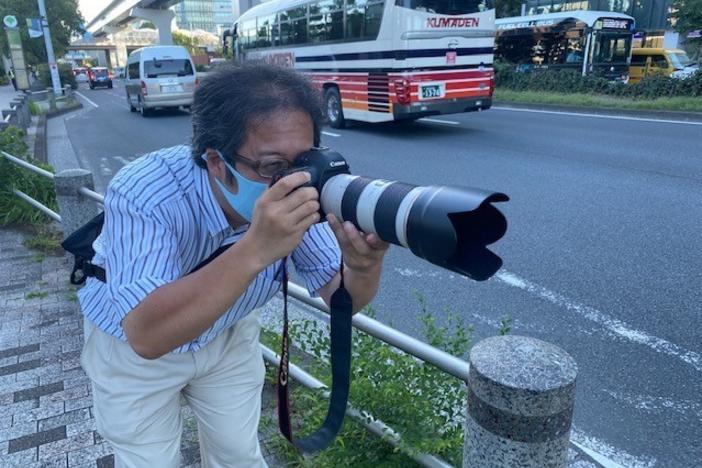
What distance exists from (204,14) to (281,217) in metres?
116

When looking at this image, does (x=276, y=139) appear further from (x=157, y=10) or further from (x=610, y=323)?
(x=157, y=10)

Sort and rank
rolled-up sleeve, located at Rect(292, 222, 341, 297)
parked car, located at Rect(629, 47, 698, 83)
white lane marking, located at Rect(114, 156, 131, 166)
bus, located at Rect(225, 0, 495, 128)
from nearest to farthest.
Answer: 1. rolled-up sleeve, located at Rect(292, 222, 341, 297)
2. white lane marking, located at Rect(114, 156, 131, 166)
3. bus, located at Rect(225, 0, 495, 128)
4. parked car, located at Rect(629, 47, 698, 83)

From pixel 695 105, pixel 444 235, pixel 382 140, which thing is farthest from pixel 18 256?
pixel 695 105

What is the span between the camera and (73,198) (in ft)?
12.8

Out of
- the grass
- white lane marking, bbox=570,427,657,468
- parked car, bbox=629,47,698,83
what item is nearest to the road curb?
the grass

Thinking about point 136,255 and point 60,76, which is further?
point 60,76

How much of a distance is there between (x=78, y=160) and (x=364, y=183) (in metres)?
10.1

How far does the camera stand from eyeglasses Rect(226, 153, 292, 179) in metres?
1.40

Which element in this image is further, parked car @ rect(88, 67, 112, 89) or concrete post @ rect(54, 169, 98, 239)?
parked car @ rect(88, 67, 112, 89)

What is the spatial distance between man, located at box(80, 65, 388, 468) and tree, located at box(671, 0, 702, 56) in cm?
2106

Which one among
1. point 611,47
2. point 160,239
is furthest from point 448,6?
point 611,47

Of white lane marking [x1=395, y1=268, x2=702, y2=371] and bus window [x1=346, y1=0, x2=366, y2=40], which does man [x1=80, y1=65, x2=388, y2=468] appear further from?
bus window [x1=346, y1=0, x2=366, y2=40]

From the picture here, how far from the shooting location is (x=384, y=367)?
7.11 feet

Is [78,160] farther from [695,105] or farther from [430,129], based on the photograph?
[695,105]
